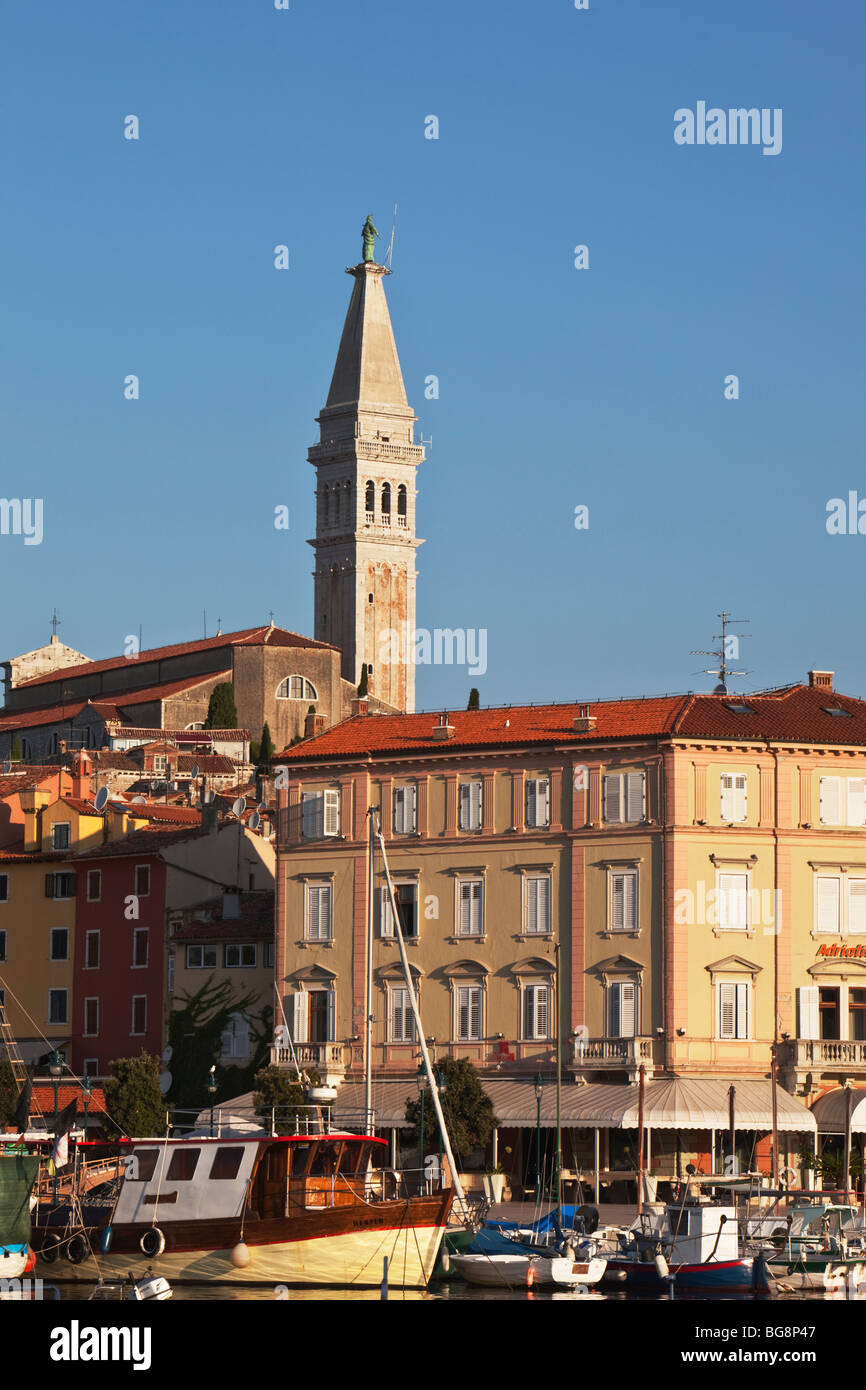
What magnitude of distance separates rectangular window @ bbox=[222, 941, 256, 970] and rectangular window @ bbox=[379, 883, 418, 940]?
6.75 m

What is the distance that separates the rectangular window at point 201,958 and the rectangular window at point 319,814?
6155 mm

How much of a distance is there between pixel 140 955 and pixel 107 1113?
10915mm

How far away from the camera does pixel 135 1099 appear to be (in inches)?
2970

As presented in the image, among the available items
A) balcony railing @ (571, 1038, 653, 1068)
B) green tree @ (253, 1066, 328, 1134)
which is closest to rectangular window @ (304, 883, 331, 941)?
green tree @ (253, 1066, 328, 1134)

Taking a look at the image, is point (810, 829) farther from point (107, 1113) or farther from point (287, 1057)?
point (107, 1113)

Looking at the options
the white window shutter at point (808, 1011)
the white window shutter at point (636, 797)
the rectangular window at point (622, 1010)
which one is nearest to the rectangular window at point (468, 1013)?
the rectangular window at point (622, 1010)

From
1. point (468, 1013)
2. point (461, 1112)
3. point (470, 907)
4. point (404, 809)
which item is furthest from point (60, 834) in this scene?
point (461, 1112)

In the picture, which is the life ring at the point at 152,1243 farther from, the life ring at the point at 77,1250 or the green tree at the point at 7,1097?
the green tree at the point at 7,1097

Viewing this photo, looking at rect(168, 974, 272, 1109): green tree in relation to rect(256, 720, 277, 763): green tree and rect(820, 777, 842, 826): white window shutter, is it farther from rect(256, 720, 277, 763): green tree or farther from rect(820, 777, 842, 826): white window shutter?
rect(256, 720, 277, 763): green tree

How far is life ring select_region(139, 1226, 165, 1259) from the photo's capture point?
49406 mm

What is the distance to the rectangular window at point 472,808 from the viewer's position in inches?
3004

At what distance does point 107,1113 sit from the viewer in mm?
75312

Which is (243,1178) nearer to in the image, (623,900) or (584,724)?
(623,900)
